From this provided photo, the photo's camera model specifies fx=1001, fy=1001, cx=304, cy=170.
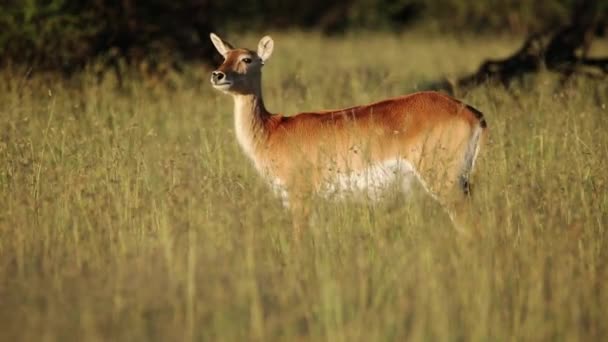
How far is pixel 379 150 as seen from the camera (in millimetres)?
6047

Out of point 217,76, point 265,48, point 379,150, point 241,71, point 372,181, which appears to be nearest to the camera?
point 372,181

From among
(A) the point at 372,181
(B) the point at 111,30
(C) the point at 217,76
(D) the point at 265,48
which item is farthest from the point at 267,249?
(B) the point at 111,30

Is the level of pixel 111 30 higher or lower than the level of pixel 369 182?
higher

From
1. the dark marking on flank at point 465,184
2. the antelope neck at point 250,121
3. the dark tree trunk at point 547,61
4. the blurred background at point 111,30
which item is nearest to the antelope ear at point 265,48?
the antelope neck at point 250,121

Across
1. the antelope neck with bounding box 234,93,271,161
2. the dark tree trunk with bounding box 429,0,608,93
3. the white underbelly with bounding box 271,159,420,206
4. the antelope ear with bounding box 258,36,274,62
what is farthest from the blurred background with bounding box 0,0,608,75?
the white underbelly with bounding box 271,159,420,206

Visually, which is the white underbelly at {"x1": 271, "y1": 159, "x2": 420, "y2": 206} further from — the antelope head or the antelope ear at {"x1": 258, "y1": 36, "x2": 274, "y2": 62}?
the antelope ear at {"x1": 258, "y1": 36, "x2": 274, "y2": 62}

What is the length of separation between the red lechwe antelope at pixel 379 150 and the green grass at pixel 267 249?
14 cm

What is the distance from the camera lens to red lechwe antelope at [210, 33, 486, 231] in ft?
19.1

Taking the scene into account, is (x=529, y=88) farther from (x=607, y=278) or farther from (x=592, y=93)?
(x=607, y=278)

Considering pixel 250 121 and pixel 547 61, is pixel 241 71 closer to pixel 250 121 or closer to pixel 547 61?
pixel 250 121

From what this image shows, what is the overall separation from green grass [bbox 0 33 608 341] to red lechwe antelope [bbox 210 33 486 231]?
0.14 meters

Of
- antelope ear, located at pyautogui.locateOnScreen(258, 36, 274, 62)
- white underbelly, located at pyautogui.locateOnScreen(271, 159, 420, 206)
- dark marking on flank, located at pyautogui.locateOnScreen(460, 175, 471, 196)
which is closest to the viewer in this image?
white underbelly, located at pyautogui.locateOnScreen(271, 159, 420, 206)

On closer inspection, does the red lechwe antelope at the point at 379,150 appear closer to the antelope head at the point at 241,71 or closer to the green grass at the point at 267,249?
the antelope head at the point at 241,71

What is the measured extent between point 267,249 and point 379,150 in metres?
1.39
